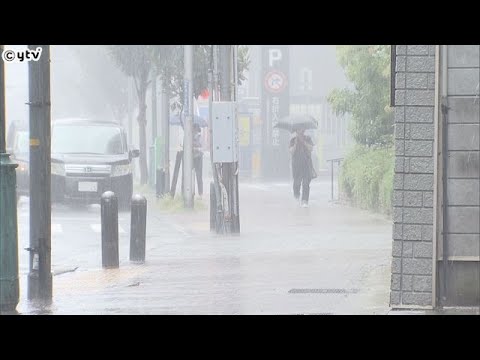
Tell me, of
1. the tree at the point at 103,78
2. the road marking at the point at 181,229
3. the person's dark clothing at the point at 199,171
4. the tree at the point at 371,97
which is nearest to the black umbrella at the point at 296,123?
the person's dark clothing at the point at 199,171

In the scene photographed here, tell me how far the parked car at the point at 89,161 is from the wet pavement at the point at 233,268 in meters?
1.55

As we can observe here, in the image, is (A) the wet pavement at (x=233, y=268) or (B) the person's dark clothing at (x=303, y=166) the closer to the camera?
(A) the wet pavement at (x=233, y=268)

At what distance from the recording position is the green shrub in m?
24.0

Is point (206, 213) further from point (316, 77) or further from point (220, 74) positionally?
point (316, 77)

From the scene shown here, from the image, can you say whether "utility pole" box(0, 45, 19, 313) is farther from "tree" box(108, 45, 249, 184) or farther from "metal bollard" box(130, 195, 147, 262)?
"tree" box(108, 45, 249, 184)

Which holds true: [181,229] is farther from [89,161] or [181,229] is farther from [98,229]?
[89,161]

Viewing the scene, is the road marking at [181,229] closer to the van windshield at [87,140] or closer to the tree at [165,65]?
the tree at [165,65]

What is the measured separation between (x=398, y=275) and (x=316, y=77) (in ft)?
163

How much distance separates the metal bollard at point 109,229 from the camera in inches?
627

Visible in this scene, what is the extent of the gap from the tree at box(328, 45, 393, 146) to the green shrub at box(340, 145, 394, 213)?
0.37 m

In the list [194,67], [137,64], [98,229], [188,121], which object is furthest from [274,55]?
[98,229]

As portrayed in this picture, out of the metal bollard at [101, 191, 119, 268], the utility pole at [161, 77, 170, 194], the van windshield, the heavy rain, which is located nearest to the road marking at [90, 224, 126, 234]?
the heavy rain

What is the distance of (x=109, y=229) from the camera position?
52.4ft
